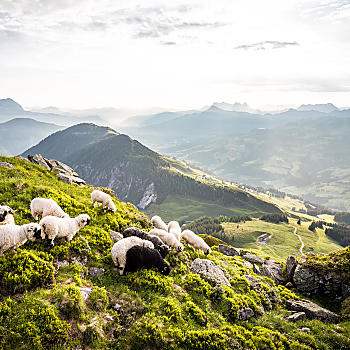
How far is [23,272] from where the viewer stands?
9438mm

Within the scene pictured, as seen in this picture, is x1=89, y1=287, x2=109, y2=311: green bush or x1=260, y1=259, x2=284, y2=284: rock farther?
x1=260, y1=259, x2=284, y2=284: rock

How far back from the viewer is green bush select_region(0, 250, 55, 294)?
909 centimetres

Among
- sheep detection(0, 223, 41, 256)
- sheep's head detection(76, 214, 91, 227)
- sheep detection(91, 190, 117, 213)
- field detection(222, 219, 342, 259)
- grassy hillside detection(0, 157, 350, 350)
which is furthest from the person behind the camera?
field detection(222, 219, 342, 259)

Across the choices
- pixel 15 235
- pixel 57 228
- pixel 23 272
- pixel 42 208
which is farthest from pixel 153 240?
pixel 15 235

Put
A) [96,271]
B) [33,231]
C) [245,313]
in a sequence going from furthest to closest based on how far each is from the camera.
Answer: [245,313] → [96,271] → [33,231]

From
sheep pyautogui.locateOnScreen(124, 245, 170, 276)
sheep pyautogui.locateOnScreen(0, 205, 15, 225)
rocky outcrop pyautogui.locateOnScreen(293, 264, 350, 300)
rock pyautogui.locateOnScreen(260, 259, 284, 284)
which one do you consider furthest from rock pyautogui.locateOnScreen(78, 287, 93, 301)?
rocky outcrop pyautogui.locateOnScreen(293, 264, 350, 300)

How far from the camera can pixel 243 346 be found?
10758 millimetres

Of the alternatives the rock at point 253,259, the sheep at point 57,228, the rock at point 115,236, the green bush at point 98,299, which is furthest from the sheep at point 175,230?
the rock at point 253,259

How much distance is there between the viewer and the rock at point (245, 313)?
516 inches

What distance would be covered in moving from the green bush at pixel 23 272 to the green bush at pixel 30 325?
717mm

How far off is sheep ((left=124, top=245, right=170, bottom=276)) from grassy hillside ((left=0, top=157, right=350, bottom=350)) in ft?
1.65

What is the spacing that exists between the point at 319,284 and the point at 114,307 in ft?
63.7

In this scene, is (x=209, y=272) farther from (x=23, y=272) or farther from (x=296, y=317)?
(x=23, y=272)

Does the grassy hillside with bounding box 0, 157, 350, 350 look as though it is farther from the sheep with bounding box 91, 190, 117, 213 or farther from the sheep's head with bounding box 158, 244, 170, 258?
the sheep with bounding box 91, 190, 117, 213
